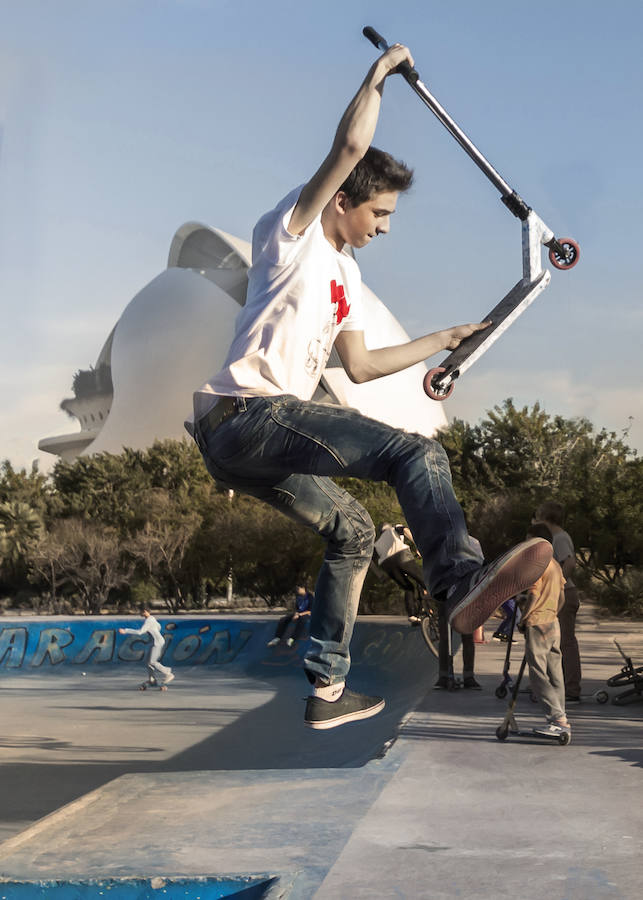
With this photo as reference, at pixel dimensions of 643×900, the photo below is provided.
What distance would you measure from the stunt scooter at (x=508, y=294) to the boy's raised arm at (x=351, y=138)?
31cm

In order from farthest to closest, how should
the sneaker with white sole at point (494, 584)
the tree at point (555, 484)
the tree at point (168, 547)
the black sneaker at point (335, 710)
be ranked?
the tree at point (168, 547) → the tree at point (555, 484) → the black sneaker at point (335, 710) → the sneaker with white sole at point (494, 584)

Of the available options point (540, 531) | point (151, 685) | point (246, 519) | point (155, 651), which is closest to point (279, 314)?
point (540, 531)

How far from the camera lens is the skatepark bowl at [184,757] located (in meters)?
3.80

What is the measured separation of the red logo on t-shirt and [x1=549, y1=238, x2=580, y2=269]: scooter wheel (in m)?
0.81

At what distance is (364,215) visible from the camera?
3.01 meters

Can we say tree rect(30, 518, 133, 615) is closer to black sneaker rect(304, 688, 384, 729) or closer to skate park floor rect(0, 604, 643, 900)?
skate park floor rect(0, 604, 643, 900)

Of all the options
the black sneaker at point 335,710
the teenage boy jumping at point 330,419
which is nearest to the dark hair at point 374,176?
the teenage boy jumping at point 330,419

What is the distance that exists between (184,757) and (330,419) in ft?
32.5

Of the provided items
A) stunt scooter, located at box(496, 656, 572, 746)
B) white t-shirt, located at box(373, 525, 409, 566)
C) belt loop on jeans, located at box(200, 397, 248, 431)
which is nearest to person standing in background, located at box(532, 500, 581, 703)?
stunt scooter, located at box(496, 656, 572, 746)

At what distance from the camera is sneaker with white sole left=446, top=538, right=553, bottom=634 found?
2600 mm

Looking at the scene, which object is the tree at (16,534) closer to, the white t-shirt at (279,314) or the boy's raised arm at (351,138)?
the white t-shirt at (279,314)

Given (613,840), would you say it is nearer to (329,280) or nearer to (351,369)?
(351,369)

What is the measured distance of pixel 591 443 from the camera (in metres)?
34.4

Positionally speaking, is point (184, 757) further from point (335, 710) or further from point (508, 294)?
point (508, 294)
